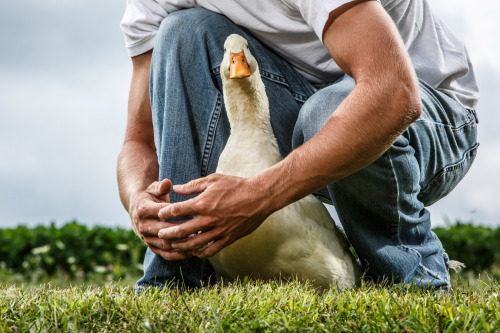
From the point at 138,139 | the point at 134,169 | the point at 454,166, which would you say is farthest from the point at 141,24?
the point at 454,166

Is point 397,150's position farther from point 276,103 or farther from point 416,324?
point 416,324

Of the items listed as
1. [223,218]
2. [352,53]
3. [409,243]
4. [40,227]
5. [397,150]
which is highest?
[352,53]

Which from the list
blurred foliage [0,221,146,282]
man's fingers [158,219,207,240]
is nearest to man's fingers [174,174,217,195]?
man's fingers [158,219,207,240]

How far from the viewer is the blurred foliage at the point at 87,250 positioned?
737 cm

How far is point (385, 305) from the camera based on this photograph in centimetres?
180

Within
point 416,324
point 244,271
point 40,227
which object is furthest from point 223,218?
point 40,227

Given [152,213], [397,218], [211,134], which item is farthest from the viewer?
[211,134]

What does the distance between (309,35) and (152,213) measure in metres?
1.13

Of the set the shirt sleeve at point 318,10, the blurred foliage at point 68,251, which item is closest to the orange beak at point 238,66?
the shirt sleeve at point 318,10

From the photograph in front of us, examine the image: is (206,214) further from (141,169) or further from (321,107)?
(141,169)

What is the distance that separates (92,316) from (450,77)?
2207 millimetres

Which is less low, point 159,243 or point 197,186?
point 197,186

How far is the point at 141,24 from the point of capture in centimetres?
311

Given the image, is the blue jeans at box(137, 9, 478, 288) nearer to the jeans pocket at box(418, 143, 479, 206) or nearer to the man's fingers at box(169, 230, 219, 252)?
the jeans pocket at box(418, 143, 479, 206)
